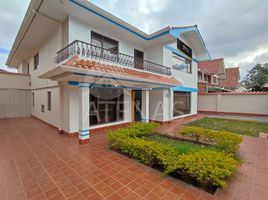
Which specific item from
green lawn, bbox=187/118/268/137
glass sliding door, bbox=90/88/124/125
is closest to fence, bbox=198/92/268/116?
green lawn, bbox=187/118/268/137

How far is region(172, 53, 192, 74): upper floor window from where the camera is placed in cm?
1040

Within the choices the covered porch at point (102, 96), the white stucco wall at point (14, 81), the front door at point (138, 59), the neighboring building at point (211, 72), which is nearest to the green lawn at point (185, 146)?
the covered porch at point (102, 96)

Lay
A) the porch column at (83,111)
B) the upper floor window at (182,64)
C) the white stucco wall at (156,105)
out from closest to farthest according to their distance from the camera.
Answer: the porch column at (83,111) → the white stucco wall at (156,105) → the upper floor window at (182,64)

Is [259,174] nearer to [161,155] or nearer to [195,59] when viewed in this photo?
[161,155]

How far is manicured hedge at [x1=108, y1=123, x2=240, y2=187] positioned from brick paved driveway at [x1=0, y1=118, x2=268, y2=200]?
223 millimetres

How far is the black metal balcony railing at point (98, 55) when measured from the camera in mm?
5180

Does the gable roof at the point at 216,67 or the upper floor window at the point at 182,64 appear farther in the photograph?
the gable roof at the point at 216,67

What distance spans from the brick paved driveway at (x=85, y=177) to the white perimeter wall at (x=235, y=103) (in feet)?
34.7

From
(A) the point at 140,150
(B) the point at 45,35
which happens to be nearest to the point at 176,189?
(A) the point at 140,150

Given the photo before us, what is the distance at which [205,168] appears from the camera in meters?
2.49

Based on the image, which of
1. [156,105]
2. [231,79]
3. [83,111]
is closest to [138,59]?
[156,105]

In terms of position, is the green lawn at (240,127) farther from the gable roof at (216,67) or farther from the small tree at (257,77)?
the small tree at (257,77)

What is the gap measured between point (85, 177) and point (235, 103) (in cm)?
1527

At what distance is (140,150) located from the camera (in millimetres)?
3631
